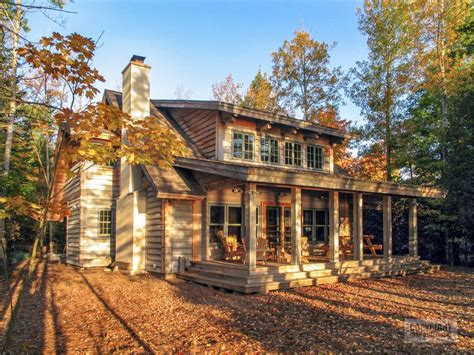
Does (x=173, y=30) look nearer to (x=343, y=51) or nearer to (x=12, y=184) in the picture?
(x=12, y=184)

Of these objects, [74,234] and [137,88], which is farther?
[74,234]

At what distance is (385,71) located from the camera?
20.1 meters

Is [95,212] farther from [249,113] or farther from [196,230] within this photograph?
[249,113]

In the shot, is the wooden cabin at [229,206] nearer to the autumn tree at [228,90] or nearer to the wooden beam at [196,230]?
the wooden beam at [196,230]

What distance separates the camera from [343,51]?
2555 cm

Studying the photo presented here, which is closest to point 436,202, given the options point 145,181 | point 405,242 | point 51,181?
point 405,242

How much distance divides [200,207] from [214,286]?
9.87 ft

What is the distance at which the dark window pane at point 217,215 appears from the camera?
41.8ft

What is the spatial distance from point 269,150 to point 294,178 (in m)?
4.59

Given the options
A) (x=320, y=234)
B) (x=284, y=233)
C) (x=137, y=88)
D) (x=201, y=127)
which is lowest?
(x=320, y=234)

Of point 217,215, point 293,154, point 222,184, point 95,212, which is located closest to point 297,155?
point 293,154

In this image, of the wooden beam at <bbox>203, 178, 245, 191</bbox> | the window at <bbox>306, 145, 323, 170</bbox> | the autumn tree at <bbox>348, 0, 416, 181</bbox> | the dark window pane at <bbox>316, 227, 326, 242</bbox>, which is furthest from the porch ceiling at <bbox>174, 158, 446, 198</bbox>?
the autumn tree at <bbox>348, 0, 416, 181</bbox>

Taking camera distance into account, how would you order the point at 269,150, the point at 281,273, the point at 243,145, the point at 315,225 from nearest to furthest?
the point at 281,273, the point at 243,145, the point at 269,150, the point at 315,225

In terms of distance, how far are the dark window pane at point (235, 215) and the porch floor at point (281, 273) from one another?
8.21 feet
